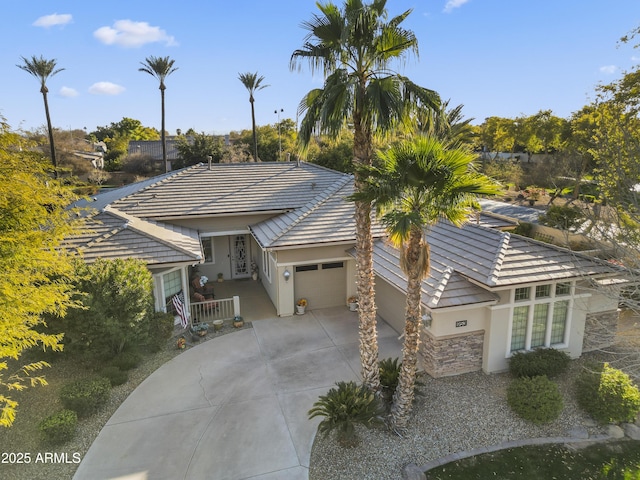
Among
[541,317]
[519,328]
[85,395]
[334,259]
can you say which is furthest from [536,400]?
[85,395]

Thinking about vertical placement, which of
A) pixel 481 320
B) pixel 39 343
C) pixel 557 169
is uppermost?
pixel 557 169

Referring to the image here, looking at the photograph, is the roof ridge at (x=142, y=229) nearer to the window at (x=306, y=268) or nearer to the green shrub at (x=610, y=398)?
the window at (x=306, y=268)

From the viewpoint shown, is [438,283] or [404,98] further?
[438,283]

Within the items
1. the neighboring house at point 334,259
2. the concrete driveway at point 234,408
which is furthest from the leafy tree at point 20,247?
the neighboring house at point 334,259

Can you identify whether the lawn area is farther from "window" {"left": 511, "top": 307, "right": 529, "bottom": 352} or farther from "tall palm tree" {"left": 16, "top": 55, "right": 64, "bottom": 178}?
"tall palm tree" {"left": 16, "top": 55, "right": 64, "bottom": 178}

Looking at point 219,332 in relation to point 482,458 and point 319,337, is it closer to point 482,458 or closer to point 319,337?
point 319,337

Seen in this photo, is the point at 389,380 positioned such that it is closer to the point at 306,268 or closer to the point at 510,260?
the point at 510,260

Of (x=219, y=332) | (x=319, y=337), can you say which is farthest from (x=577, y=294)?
(x=219, y=332)
